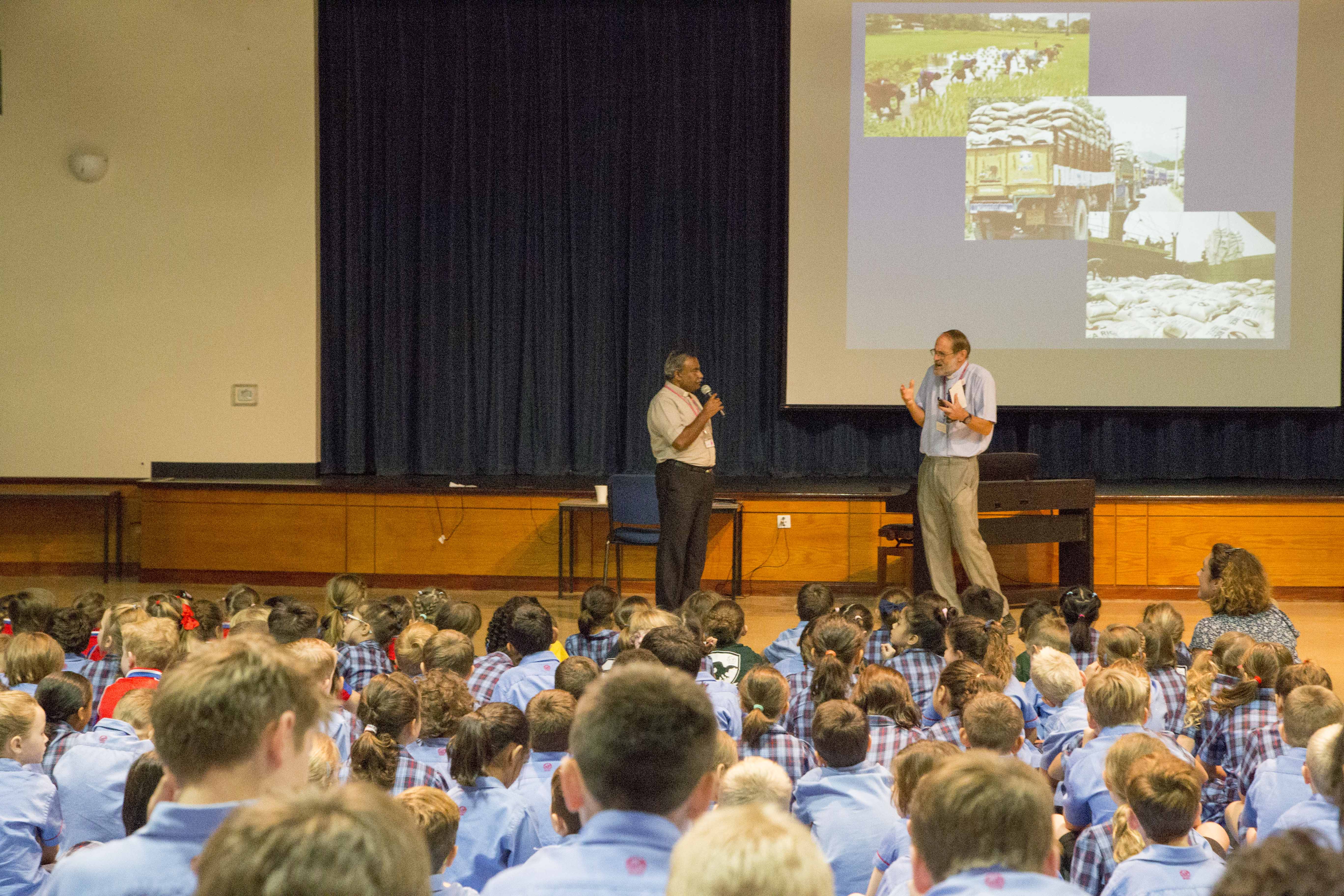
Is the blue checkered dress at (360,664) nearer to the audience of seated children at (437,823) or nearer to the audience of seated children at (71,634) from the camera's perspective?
the audience of seated children at (71,634)

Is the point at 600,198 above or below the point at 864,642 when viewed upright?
above

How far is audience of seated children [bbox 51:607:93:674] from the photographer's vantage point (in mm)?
3820

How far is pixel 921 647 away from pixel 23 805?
2540 millimetres

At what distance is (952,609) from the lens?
470 cm

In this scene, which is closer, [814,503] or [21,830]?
[21,830]

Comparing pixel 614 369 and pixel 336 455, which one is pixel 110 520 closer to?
pixel 336 455

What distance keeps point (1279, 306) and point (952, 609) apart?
432cm

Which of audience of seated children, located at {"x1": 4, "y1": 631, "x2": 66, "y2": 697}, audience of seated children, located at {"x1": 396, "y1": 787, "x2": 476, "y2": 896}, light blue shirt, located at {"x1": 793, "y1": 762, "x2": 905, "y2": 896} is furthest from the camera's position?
audience of seated children, located at {"x1": 4, "y1": 631, "x2": 66, "y2": 697}

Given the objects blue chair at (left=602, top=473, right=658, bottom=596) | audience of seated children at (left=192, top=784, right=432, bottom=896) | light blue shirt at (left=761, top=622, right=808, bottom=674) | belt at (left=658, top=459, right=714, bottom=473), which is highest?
belt at (left=658, top=459, right=714, bottom=473)

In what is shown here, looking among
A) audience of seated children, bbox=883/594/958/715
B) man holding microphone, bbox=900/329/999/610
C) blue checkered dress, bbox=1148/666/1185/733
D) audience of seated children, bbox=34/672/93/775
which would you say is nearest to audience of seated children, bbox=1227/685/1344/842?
blue checkered dress, bbox=1148/666/1185/733

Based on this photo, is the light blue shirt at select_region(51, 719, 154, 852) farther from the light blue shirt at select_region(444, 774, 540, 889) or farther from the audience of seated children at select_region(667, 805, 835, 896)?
the audience of seated children at select_region(667, 805, 835, 896)

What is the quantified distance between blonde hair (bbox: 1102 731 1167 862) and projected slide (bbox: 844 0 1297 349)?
19.4 feet

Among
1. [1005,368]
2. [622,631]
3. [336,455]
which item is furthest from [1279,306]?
[336,455]

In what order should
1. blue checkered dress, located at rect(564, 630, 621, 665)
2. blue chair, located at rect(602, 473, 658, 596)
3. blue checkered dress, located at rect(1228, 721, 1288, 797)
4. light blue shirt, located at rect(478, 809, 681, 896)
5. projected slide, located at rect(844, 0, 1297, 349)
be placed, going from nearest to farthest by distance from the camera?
light blue shirt, located at rect(478, 809, 681, 896)
blue checkered dress, located at rect(1228, 721, 1288, 797)
blue checkered dress, located at rect(564, 630, 621, 665)
blue chair, located at rect(602, 473, 658, 596)
projected slide, located at rect(844, 0, 1297, 349)
